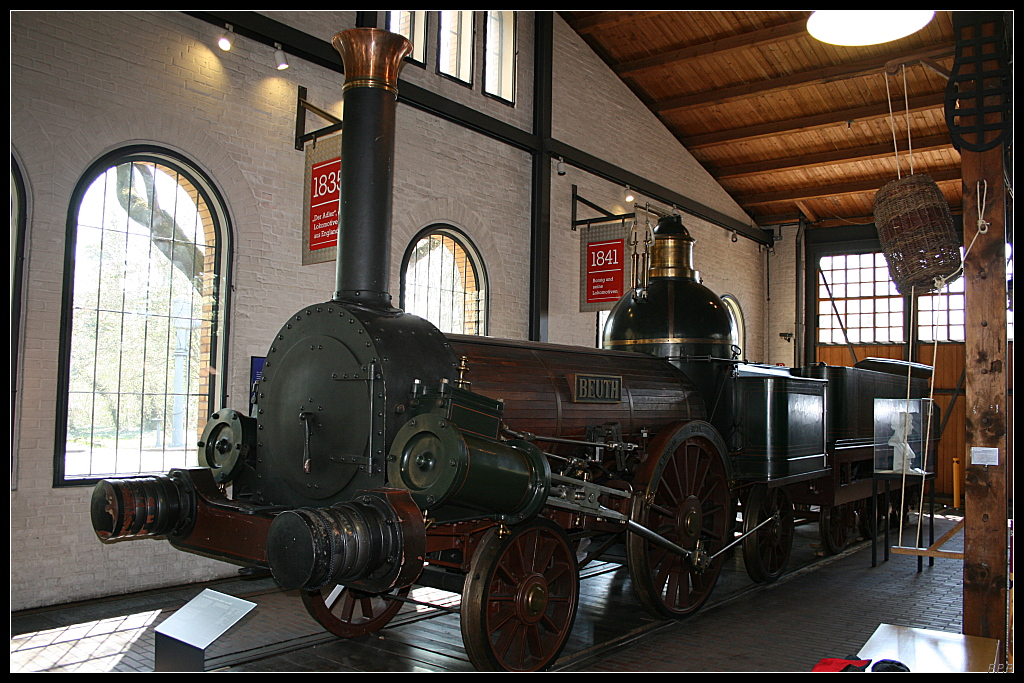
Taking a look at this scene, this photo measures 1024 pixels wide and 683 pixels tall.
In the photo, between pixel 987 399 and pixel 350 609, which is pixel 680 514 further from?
pixel 350 609

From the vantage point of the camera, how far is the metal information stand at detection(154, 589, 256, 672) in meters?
2.86

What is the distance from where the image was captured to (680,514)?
5.54m

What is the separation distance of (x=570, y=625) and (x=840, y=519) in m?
5.15

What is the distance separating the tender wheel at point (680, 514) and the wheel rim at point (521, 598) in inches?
29.5

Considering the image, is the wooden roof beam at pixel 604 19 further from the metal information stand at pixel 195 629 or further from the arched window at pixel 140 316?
the metal information stand at pixel 195 629

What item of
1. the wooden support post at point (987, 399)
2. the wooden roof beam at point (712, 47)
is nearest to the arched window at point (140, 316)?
the wooden support post at point (987, 399)

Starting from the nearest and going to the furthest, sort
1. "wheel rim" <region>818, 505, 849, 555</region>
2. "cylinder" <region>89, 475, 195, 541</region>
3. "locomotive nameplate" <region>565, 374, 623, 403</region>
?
"cylinder" <region>89, 475, 195, 541</region>, "locomotive nameplate" <region>565, 374, 623, 403</region>, "wheel rim" <region>818, 505, 849, 555</region>

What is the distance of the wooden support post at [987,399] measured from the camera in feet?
13.0

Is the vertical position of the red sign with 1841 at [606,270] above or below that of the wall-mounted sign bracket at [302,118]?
below

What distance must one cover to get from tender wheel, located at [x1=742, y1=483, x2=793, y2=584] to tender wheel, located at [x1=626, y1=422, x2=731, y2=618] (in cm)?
57

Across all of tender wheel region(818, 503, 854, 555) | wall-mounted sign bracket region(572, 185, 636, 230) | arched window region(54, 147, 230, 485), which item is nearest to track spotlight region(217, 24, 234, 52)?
arched window region(54, 147, 230, 485)

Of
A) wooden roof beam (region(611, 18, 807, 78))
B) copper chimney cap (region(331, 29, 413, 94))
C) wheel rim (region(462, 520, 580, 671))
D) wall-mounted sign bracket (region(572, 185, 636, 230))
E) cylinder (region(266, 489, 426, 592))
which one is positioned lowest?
wheel rim (region(462, 520, 580, 671))

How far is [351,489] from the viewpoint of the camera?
3887 mm

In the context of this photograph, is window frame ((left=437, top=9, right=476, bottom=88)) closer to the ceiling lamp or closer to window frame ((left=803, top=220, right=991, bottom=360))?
the ceiling lamp
